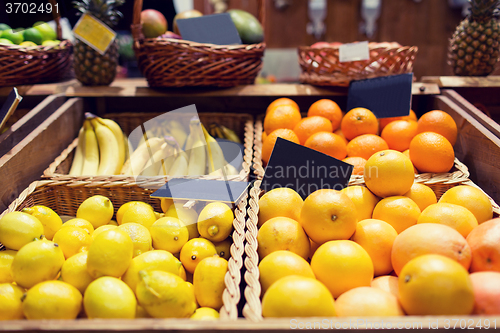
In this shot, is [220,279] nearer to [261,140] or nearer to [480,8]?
[261,140]

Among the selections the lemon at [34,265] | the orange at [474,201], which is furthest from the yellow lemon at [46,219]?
the orange at [474,201]

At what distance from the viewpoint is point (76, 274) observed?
73 cm

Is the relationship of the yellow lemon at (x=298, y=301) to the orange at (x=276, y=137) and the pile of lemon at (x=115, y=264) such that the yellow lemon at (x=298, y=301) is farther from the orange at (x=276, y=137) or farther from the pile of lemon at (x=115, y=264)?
the orange at (x=276, y=137)

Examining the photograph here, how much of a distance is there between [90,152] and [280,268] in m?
1.09

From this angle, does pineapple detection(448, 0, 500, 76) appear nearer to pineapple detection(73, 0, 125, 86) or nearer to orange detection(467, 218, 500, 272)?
orange detection(467, 218, 500, 272)

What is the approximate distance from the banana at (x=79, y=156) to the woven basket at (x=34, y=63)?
1.30ft

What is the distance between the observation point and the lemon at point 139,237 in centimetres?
86

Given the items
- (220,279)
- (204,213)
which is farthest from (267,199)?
(220,279)

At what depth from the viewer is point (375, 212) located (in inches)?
37.8

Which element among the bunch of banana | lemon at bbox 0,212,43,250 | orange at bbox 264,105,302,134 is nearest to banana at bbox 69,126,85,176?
the bunch of banana

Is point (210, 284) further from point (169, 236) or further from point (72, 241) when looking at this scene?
point (72, 241)

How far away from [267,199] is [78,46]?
127 centimetres

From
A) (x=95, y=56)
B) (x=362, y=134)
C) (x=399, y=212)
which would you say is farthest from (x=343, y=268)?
(x=95, y=56)

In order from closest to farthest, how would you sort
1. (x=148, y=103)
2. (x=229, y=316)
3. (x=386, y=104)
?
(x=229, y=316) → (x=386, y=104) → (x=148, y=103)
